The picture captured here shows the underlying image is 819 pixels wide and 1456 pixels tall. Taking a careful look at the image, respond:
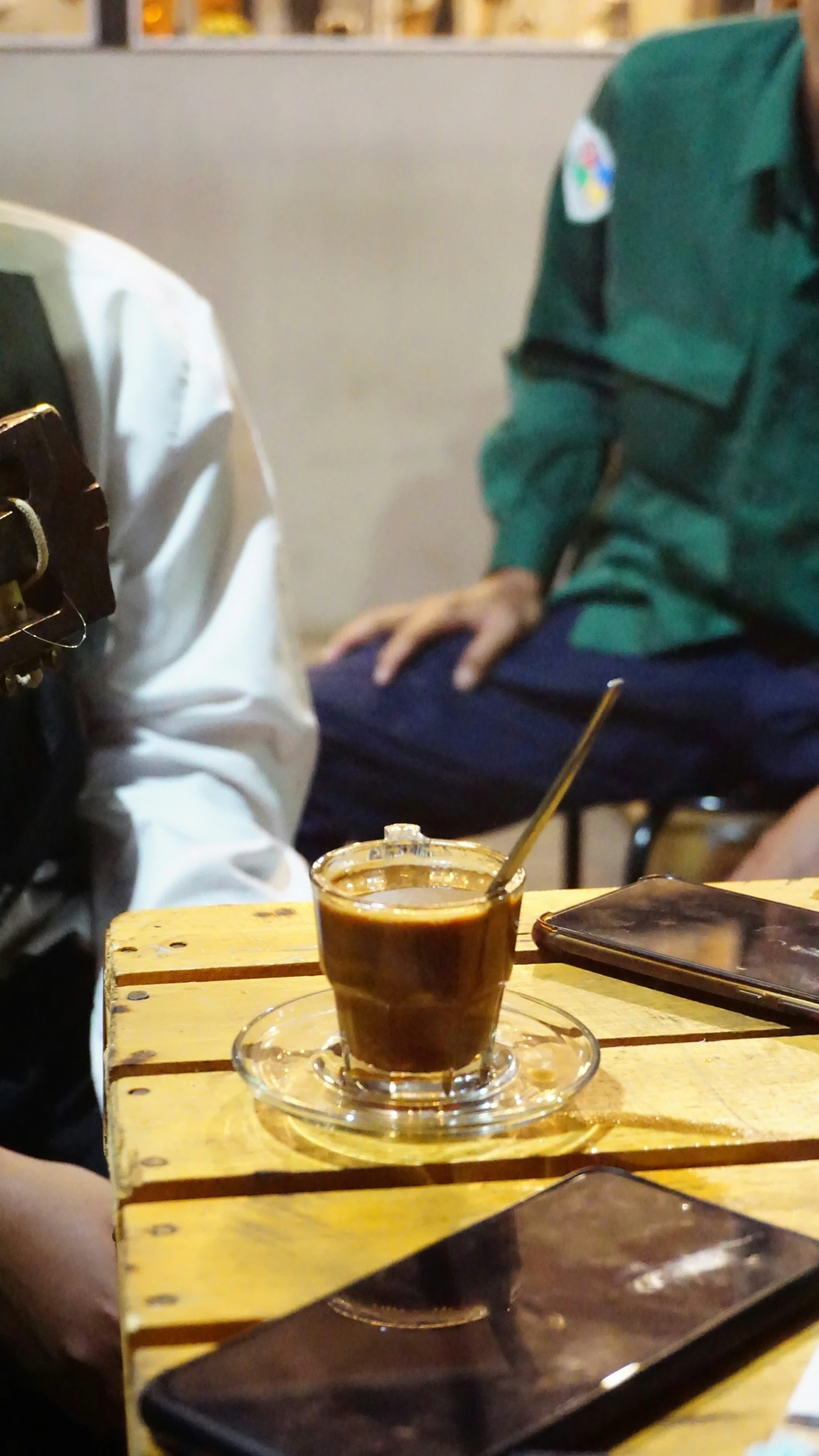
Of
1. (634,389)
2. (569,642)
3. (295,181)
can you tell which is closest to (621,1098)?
(569,642)

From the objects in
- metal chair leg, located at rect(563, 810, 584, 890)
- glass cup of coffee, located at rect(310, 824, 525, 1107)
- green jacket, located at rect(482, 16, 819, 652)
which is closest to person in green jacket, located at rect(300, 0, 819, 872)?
green jacket, located at rect(482, 16, 819, 652)

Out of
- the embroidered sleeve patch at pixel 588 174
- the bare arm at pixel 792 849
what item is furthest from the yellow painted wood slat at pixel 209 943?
the embroidered sleeve patch at pixel 588 174

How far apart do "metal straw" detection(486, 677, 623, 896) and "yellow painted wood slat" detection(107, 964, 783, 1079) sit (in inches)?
4.1

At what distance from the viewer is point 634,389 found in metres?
2.01

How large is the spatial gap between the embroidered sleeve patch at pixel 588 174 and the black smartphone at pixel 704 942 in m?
1.50

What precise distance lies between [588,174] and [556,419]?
0.39 meters

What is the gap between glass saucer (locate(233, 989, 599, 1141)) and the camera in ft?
1.92

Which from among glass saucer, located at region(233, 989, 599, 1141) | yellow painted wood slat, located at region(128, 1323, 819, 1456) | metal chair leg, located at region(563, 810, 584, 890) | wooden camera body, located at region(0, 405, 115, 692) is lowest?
metal chair leg, located at region(563, 810, 584, 890)

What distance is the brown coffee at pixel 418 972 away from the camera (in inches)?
24.0

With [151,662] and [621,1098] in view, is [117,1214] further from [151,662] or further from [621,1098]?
[151,662]

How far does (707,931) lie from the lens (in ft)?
2.56

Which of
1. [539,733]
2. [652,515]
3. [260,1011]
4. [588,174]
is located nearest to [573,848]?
[539,733]

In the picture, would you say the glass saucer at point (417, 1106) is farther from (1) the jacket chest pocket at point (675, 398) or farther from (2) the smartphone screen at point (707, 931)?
(1) the jacket chest pocket at point (675, 398)

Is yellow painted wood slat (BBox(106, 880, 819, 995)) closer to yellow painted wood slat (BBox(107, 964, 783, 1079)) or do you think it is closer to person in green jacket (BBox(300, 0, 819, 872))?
yellow painted wood slat (BBox(107, 964, 783, 1079))
